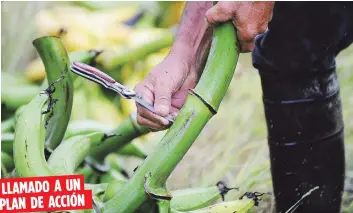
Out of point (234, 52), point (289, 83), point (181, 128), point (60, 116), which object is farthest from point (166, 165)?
point (289, 83)

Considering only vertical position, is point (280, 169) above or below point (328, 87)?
below

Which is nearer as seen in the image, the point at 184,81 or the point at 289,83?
the point at 184,81

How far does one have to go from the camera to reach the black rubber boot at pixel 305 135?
0.98 m

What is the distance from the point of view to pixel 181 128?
69 centimetres

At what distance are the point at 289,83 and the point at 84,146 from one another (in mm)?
339

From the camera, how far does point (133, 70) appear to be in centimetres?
159

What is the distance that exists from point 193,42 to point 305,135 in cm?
26

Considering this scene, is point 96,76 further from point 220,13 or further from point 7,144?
point 7,144

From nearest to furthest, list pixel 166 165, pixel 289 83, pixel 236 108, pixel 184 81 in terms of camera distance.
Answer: pixel 166 165 → pixel 184 81 → pixel 289 83 → pixel 236 108

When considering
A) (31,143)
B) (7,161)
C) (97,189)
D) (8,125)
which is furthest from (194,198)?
(8,125)

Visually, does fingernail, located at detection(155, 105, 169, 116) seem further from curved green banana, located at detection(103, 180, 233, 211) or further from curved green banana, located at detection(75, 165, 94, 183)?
curved green banana, located at detection(75, 165, 94, 183)

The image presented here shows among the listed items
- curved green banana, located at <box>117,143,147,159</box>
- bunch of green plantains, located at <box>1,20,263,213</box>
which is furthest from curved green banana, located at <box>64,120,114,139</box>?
bunch of green plantains, located at <box>1,20,263,213</box>

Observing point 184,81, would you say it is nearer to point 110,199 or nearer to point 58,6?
point 110,199

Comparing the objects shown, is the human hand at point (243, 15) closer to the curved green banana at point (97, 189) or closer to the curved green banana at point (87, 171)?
the curved green banana at point (97, 189)
